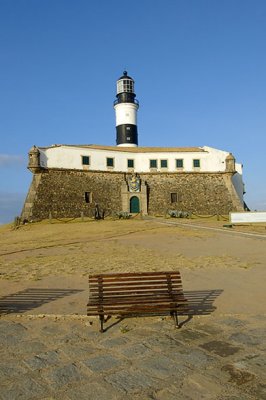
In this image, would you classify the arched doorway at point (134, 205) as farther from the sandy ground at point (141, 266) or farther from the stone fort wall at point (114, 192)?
the sandy ground at point (141, 266)

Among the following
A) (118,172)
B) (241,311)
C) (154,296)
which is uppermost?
(118,172)

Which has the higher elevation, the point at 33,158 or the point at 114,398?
the point at 33,158

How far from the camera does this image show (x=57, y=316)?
5.93 m

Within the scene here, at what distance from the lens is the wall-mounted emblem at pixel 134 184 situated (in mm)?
35688

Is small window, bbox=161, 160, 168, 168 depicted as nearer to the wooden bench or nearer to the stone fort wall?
the stone fort wall

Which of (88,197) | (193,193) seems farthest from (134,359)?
(193,193)

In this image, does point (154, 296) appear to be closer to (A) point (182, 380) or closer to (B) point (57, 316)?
(B) point (57, 316)

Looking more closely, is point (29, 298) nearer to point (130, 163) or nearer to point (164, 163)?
point (130, 163)

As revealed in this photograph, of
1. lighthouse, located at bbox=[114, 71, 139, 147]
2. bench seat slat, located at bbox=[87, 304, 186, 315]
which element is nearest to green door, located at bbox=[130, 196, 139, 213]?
lighthouse, located at bbox=[114, 71, 139, 147]

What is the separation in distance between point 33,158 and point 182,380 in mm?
29532

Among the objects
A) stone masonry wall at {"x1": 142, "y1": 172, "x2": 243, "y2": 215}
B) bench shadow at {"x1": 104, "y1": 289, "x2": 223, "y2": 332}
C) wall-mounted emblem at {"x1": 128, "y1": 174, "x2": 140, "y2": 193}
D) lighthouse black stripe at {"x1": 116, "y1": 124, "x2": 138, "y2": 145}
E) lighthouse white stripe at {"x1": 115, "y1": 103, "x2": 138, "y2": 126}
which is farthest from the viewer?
lighthouse white stripe at {"x1": 115, "y1": 103, "x2": 138, "y2": 126}

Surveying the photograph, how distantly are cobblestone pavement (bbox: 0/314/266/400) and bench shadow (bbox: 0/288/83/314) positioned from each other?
2.54ft

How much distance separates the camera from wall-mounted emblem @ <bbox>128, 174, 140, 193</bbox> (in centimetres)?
3569

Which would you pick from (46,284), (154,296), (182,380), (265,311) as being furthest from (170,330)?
(46,284)
